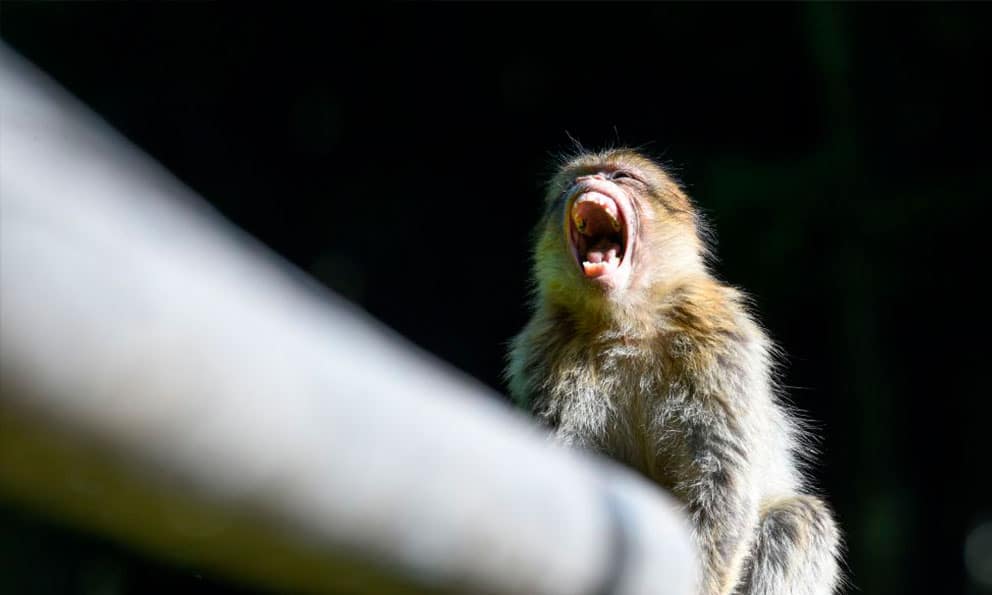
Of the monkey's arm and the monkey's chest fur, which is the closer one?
the monkey's arm

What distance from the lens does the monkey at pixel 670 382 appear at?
3990mm

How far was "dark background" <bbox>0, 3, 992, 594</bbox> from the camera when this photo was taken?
26.2 ft

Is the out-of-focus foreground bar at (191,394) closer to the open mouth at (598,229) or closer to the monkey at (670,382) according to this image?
the monkey at (670,382)

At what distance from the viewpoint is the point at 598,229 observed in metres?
4.74

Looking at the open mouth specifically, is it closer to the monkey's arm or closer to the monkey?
the monkey

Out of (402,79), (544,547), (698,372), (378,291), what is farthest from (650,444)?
(402,79)

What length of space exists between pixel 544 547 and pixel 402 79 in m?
7.78

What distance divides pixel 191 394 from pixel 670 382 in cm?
356

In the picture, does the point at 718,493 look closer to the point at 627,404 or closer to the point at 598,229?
the point at 627,404

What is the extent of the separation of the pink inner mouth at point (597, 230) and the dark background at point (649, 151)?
3022 mm

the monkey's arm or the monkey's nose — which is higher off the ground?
the monkey's nose

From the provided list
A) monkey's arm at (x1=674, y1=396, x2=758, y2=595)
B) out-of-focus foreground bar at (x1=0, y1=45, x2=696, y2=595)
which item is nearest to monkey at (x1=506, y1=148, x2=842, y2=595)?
monkey's arm at (x1=674, y1=396, x2=758, y2=595)

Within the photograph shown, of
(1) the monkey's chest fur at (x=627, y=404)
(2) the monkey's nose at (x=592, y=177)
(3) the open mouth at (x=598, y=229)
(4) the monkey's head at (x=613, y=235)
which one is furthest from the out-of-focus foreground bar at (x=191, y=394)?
(2) the monkey's nose at (x=592, y=177)

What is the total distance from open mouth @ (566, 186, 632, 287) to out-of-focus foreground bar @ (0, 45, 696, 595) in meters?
3.65
